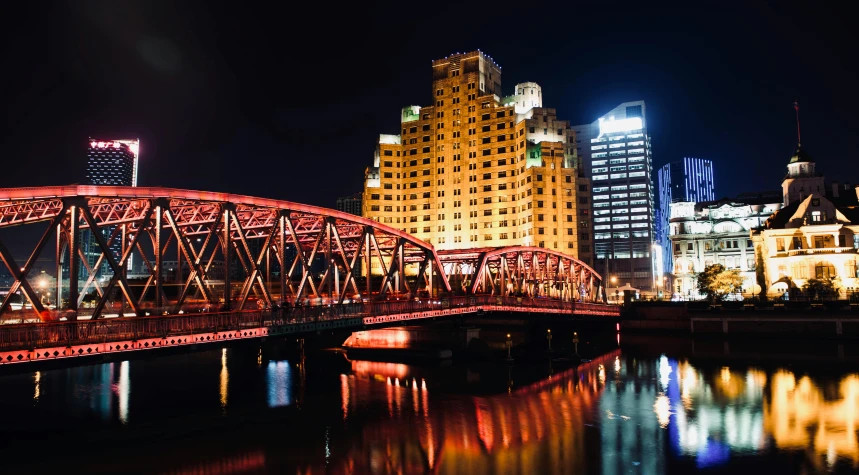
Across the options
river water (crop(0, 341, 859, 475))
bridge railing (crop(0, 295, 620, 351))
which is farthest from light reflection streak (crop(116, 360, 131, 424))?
bridge railing (crop(0, 295, 620, 351))

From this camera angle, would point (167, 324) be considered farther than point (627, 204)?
No

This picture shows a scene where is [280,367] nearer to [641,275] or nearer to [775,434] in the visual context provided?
[775,434]

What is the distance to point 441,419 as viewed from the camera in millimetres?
35500

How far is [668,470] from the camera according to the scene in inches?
997

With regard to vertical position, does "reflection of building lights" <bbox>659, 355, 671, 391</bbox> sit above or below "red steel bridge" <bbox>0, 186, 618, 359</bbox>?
below

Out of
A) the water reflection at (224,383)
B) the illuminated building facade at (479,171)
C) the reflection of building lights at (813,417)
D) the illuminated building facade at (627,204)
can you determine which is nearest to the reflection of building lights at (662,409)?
the reflection of building lights at (813,417)

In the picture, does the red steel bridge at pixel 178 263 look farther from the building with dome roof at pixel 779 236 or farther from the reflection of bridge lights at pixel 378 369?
the building with dome roof at pixel 779 236

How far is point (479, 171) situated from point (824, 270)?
71193mm

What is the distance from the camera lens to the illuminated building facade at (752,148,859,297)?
87938 mm

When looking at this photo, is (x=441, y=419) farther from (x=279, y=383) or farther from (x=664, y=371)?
(x=664, y=371)

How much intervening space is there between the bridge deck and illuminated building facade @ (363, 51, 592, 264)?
268 feet

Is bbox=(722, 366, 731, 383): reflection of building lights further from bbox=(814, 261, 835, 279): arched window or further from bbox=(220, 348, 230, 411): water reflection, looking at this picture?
bbox=(814, 261, 835, 279): arched window

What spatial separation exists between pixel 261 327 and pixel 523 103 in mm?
121776

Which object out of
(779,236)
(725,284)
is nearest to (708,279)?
(725,284)
